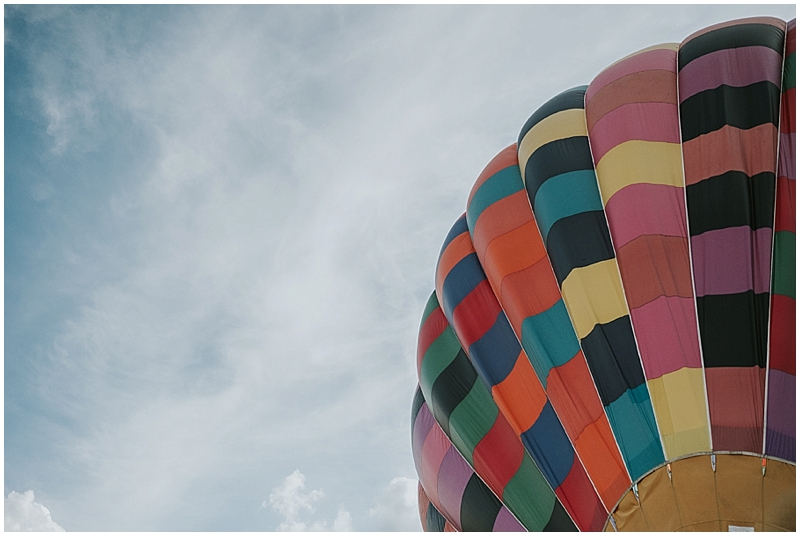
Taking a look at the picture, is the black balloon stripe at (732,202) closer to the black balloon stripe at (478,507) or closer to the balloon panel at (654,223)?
the balloon panel at (654,223)

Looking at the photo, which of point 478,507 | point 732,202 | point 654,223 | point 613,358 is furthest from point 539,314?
point 478,507

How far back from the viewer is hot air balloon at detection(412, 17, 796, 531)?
3.88m

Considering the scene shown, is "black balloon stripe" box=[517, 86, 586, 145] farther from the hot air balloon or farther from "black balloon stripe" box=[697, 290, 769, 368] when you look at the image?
"black balloon stripe" box=[697, 290, 769, 368]

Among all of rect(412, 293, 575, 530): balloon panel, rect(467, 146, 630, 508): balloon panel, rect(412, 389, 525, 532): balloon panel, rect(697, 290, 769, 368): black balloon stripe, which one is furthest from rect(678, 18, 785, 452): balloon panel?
rect(412, 389, 525, 532): balloon panel

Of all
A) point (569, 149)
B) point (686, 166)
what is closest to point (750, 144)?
point (686, 166)

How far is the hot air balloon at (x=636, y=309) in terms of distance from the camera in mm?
3881

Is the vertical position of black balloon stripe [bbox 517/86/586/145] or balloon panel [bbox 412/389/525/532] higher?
black balloon stripe [bbox 517/86/586/145]

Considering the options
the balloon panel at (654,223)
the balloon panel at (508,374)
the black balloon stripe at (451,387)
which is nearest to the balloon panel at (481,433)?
the black balloon stripe at (451,387)

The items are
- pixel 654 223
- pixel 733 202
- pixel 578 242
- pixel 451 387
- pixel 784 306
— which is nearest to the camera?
pixel 784 306

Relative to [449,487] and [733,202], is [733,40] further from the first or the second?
[449,487]

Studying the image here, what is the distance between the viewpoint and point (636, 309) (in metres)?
4.28

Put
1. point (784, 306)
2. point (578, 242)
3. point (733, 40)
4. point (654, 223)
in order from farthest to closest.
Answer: point (733, 40) < point (578, 242) < point (654, 223) < point (784, 306)

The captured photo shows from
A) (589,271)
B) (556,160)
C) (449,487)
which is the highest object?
(556,160)

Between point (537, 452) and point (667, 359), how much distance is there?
3.10ft
